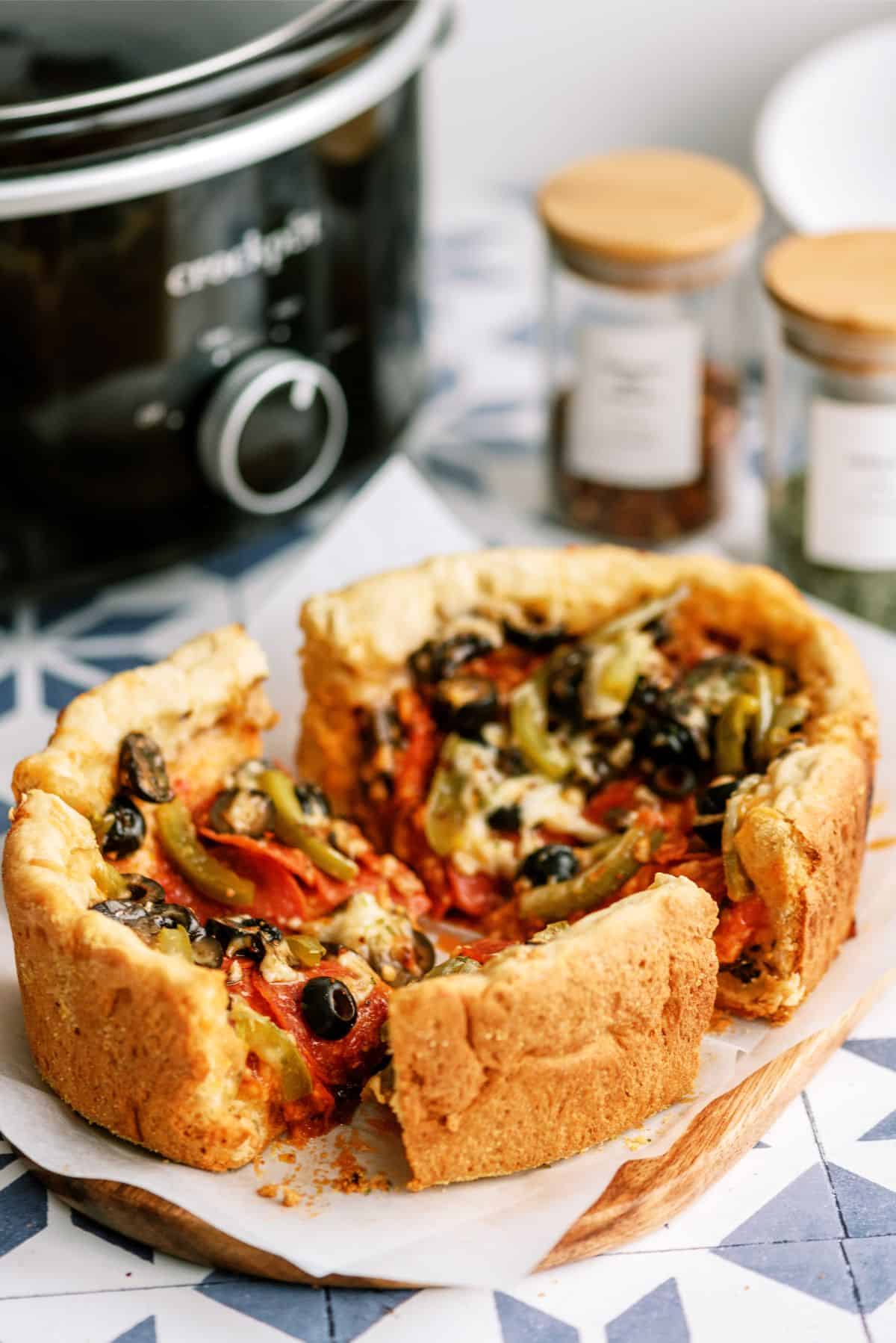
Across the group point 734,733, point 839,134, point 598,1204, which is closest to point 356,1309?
point 598,1204

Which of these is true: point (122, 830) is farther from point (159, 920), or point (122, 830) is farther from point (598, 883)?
point (598, 883)

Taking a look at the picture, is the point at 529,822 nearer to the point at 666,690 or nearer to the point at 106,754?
the point at 666,690

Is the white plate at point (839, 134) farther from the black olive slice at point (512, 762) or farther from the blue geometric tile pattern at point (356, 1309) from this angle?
the blue geometric tile pattern at point (356, 1309)

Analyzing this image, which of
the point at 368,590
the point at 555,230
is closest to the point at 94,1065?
the point at 368,590

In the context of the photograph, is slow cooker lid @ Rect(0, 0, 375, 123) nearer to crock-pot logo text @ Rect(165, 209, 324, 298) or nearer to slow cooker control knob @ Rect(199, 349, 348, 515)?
crock-pot logo text @ Rect(165, 209, 324, 298)

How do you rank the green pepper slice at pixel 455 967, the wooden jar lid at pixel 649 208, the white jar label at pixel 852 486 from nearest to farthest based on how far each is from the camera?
the green pepper slice at pixel 455 967 < the white jar label at pixel 852 486 < the wooden jar lid at pixel 649 208

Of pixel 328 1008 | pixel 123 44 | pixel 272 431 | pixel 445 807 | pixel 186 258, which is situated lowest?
pixel 445 807

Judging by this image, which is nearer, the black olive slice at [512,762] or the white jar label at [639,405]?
the black olive slice at [512,762]

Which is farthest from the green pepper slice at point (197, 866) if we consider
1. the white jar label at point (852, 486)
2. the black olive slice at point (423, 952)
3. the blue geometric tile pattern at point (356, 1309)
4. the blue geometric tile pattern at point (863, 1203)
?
the white jar label at point (852, 486)
